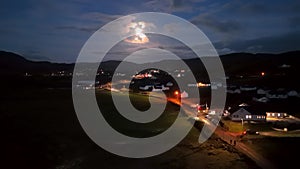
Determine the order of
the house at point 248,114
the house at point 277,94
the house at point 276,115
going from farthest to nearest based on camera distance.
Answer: the house at point 277,94 → the house at point 276,115 → the house at point 248,114

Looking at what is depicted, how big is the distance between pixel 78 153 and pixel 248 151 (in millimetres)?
10574

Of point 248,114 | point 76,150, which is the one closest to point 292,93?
point 248,114

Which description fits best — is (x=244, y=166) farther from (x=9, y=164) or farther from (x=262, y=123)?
(x=9, y=164)

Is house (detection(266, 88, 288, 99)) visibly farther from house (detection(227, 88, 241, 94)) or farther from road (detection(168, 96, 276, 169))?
road (detection(168, 96, 276, 169))

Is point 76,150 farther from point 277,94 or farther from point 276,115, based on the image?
point 277,94

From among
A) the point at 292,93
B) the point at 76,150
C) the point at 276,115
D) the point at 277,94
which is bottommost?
the point at 76,150

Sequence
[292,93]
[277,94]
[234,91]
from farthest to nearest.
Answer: [234,91] → [277,94] → [292,93]

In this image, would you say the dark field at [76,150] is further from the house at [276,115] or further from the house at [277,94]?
the house at [277,94]

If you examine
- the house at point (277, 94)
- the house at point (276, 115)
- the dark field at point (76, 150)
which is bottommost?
the dark field at point (76, 150)

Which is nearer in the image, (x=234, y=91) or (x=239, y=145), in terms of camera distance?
(x=239, y=145)

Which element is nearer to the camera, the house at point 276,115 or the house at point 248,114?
the house at point 248,114

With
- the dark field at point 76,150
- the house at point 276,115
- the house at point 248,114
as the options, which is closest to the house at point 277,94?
the house at point 276,115

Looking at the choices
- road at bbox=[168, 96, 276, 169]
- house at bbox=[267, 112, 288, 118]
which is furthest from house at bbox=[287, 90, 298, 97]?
road at bbox=[168, 96, 276, 169]

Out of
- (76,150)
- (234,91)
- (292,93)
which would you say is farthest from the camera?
(234,91)
